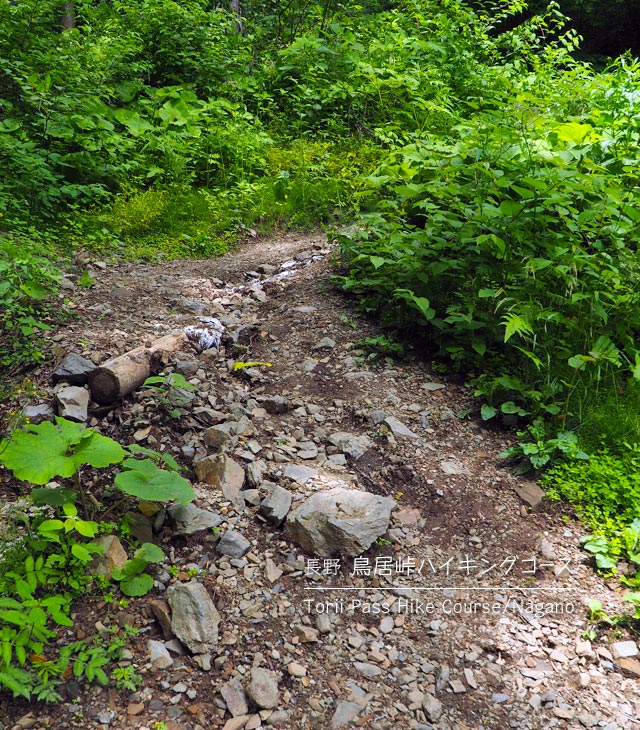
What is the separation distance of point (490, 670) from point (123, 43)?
8.17 meters

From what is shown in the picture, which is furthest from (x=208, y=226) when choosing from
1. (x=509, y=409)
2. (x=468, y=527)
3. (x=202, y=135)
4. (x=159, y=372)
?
(x=468, y=527)

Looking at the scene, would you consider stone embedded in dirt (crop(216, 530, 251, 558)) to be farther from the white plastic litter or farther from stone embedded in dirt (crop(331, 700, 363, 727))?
the white plastic litter

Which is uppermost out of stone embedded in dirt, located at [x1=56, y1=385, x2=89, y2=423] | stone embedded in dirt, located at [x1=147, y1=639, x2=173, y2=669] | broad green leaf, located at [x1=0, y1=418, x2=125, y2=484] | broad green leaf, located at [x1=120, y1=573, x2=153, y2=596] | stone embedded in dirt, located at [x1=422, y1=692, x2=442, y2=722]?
broad green leaf, located at [x1=0, y1=418, x2=125, y2=484]

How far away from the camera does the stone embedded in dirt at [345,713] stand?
206 cm

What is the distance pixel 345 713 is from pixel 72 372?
7.95ft

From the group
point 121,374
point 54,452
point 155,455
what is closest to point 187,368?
point 121,374

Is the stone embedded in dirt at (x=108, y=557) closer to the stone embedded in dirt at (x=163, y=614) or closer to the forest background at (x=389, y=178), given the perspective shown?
the stone embedded in dirt at (x=163, y=614)

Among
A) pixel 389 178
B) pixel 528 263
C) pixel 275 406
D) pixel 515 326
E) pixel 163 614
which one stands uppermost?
pixel 389 178

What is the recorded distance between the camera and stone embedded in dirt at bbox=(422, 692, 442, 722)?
2105 mm

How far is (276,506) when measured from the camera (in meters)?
2.81

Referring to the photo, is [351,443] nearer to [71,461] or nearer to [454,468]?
[454,468]

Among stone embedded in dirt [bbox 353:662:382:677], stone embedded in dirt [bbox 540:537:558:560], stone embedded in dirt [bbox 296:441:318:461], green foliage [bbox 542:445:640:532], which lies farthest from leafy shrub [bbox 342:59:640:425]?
stone embedded in dirt [bbox 353:662:382:677]

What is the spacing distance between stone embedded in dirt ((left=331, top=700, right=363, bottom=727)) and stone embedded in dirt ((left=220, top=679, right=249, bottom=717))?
1.03 feet

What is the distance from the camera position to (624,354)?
3.71 metres
